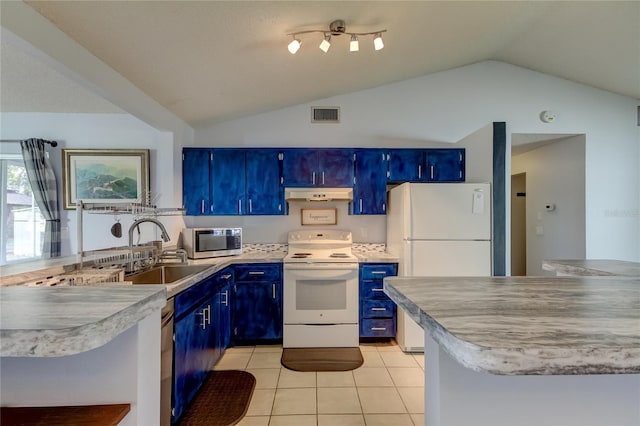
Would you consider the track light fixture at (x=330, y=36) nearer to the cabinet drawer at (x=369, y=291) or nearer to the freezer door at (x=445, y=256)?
the freezer door at (x=445, y=256)

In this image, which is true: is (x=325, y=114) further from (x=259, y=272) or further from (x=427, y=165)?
(x=259, y=272)

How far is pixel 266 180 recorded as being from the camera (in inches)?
126

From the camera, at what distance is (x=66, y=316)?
736 millimetres

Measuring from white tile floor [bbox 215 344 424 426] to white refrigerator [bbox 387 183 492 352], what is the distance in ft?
1.42

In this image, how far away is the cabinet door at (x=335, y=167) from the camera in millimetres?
3215

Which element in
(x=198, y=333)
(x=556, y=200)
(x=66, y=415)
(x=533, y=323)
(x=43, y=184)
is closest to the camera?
(x=533, y=323)

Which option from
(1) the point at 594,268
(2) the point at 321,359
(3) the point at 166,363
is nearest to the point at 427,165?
(1) the point at 594,268

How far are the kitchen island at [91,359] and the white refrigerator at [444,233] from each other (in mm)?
2328

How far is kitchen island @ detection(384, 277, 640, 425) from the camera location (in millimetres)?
567

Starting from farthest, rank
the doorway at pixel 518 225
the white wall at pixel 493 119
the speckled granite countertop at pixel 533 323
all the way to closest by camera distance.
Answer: the doorway at pixel 518 225
the white wall at pixel 493 119
the speckled granite countertop at pixel 533 323

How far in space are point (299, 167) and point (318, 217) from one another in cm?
67

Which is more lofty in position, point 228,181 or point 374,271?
point 228,181

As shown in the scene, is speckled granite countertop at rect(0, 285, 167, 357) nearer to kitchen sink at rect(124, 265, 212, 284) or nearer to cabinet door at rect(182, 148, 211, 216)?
kitchen sink at rect(124, 265, 212, 284)

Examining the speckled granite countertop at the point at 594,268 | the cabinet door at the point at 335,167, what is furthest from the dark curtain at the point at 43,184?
the speckled granite countertop at the point at 594,268
